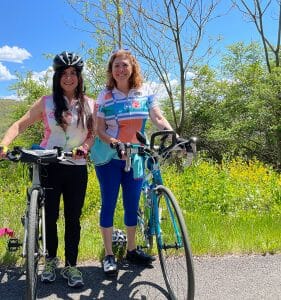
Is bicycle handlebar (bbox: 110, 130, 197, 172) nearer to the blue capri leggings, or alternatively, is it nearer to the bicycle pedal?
the blue capri leggings

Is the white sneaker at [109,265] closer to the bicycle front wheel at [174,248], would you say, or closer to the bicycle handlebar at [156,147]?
the bicycle front wheel at [174,248]

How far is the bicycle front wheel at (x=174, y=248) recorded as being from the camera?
3.09 meters

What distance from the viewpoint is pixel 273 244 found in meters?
4.67

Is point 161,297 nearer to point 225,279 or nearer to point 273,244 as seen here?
point 225,279

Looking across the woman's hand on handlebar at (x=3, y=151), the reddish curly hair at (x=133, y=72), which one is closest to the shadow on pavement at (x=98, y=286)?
the woman's hand on handlebar at (x=3, y=151)

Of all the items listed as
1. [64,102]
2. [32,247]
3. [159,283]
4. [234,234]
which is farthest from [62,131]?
[234,234]

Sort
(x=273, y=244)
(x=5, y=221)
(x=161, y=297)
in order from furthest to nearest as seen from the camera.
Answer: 1. (x=5, y=221)
2. (x=273, y=244)
3. (x=161, y=297)

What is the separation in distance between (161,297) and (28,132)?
1867 cm

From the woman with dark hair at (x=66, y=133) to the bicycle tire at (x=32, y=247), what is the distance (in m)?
0.48

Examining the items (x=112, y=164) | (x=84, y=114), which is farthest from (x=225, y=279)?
(x=84, y=114)

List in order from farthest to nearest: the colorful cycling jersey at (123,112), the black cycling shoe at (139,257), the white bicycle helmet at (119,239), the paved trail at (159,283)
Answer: the white bicycle helmet at (119,239) < the black cycling shoe at (139,257) < the colorful cycling jersey at (123,112) < the paved trail at (159,283)

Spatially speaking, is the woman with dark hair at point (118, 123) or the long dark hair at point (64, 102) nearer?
the long dark hair at point (64, 102)

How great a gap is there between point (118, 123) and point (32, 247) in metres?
1.35

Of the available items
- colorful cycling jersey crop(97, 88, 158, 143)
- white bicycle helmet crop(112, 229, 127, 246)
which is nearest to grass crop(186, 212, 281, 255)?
white bicycle helmet crop(112, 229, 127, 246)
